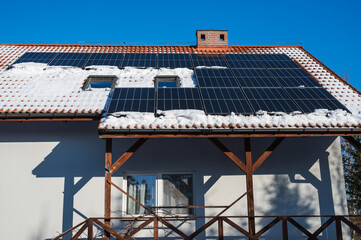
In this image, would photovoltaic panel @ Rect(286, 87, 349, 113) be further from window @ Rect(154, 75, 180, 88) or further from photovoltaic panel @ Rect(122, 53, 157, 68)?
photovoltaic panel @ Rect(122, 53, 157, 68)

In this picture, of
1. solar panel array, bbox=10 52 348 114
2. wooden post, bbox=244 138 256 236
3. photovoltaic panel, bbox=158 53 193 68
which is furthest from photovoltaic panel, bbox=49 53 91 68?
wooden post, bbox=244 138 256 236

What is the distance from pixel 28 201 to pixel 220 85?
569 cm

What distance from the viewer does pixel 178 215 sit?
8406 millimetres

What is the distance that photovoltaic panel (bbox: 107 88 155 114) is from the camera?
24.0ft

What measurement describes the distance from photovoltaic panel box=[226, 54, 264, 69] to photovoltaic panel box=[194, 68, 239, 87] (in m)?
0.74

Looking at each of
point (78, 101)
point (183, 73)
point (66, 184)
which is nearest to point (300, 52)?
point (183, 73)

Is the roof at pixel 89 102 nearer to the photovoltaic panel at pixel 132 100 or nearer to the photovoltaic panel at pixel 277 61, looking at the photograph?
the photovoltaic panel at pixel 132 100

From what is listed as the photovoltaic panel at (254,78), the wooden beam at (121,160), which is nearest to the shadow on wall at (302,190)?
the photovoltaic panel at (254,78)

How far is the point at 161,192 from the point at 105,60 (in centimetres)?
488

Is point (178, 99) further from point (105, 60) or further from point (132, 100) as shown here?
point (105, 60)

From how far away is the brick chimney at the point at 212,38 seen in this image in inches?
536

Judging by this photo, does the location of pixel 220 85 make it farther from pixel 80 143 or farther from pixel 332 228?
pixel 332 228

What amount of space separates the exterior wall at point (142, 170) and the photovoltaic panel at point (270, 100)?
1.37 metres

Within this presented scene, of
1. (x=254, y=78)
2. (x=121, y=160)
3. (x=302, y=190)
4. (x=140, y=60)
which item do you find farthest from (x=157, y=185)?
(x=140, y=60)
